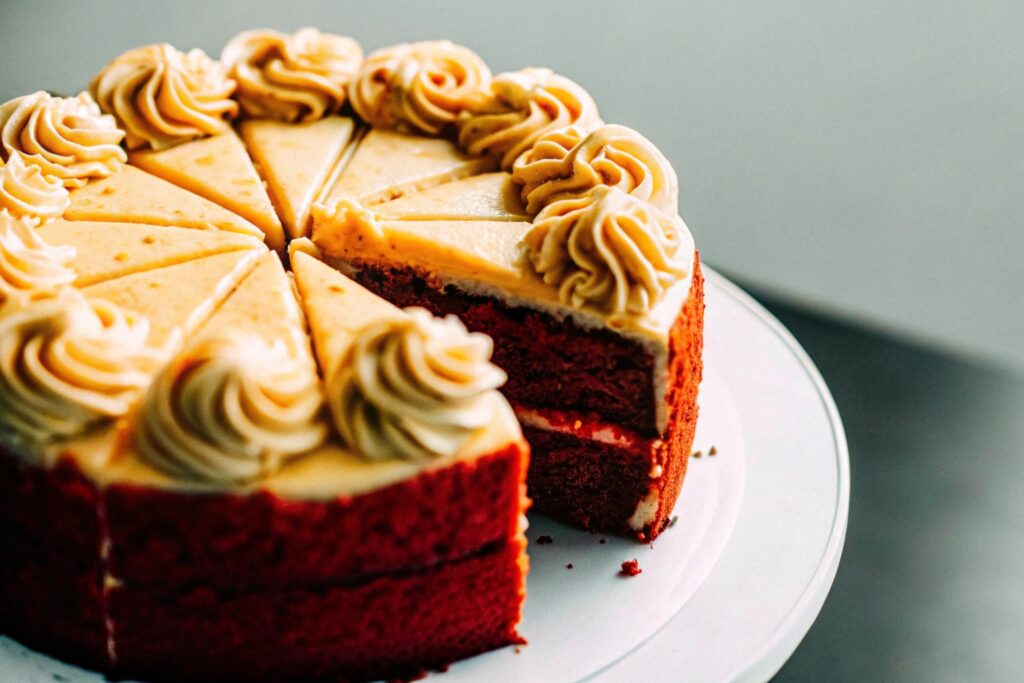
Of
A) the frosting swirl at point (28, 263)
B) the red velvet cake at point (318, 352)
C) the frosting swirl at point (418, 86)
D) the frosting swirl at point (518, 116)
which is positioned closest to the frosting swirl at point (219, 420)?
the red velvet cake at point (318, 352)

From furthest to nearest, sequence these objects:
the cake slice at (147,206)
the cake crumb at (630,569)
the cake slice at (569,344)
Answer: the cake slice at (147,206), the cake crumb at (630,569), the cake slice at (569,344)

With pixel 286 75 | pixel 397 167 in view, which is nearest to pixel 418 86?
pixel 397 167

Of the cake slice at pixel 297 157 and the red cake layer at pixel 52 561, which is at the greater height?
the cake slice at pixel 297 157

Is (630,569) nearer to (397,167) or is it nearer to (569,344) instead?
(569,344)

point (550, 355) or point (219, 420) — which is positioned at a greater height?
point (219, 420)

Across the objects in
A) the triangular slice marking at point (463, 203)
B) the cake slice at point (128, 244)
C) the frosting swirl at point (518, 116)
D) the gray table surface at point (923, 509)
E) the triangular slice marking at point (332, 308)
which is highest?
the frosting swirl at point (518, 116)

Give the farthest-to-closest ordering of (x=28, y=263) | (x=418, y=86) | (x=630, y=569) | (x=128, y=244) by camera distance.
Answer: (x=418, y=86), (x=128, y=244), (x=630, y=569), (x=28, y=263)

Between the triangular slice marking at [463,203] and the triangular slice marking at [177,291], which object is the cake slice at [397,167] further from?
the triangular slice marking at [177,291]

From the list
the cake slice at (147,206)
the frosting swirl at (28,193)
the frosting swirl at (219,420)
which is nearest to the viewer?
the frosting swirl at (219,420)
